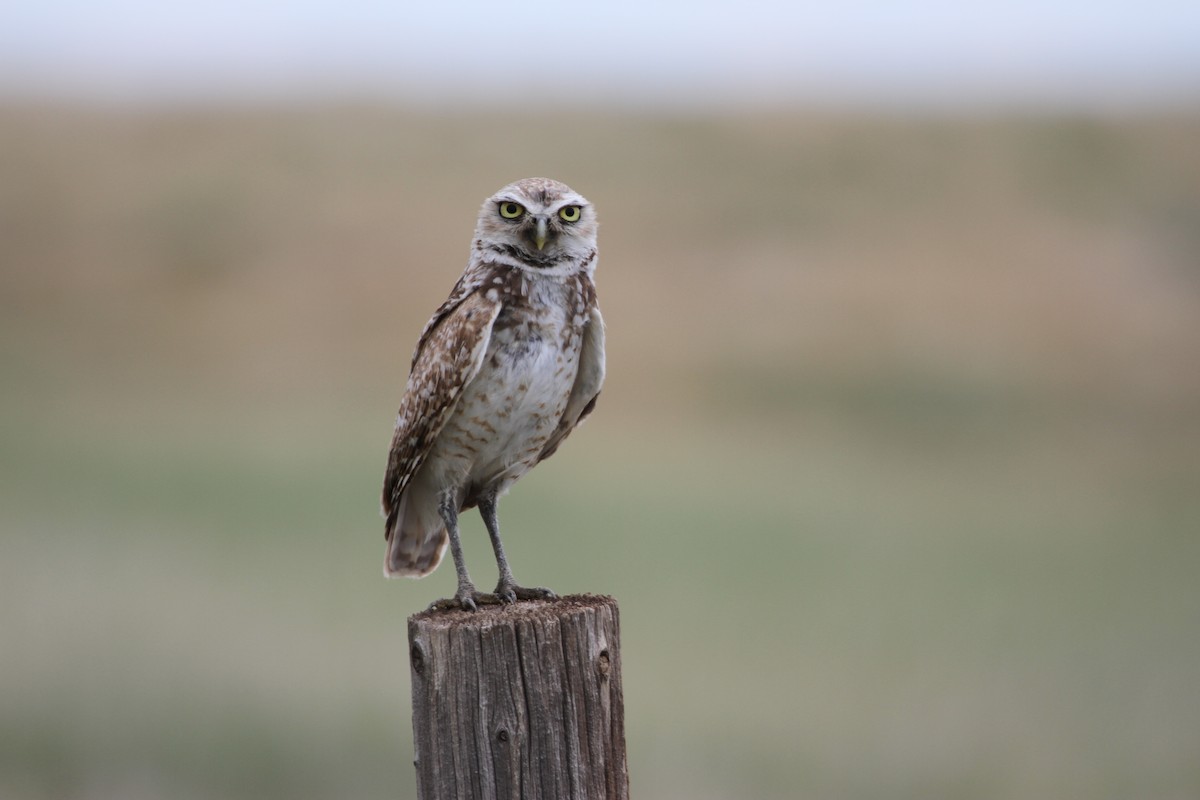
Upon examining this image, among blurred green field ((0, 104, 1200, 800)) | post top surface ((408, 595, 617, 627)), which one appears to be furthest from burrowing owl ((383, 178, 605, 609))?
blurred green field ((0, 104, 1200, 800))

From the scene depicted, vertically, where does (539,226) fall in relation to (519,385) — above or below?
above

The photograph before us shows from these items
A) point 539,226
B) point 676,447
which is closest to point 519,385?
point 539,226

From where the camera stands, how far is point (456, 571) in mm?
5137

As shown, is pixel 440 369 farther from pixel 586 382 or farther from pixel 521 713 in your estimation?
pixel 521 713

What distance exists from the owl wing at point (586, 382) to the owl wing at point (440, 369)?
374 millimetres

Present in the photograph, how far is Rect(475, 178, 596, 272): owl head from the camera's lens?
5152 mm

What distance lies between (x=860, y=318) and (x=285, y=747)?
19.4m

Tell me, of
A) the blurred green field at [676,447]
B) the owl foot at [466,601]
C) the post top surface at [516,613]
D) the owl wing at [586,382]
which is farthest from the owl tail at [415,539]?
the blurred green field at [676,447]

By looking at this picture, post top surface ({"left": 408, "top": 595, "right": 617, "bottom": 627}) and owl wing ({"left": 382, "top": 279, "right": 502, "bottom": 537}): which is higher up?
owl wing ({"left": 382, "top": 279, "right": 502, "bottom": 537})

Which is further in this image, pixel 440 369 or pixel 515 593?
pixel 440 369

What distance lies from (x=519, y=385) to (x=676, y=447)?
16.0m

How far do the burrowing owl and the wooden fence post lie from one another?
1.38 m

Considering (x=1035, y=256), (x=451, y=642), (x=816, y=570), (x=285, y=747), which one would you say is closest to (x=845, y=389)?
(x=1035, y=256)

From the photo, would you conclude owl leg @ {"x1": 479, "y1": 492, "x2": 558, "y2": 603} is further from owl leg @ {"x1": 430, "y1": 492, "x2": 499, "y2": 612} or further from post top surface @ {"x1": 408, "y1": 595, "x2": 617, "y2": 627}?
post top surface @ {"x1": 408, "y1": 595, "x2": 617, "y2": 627}
